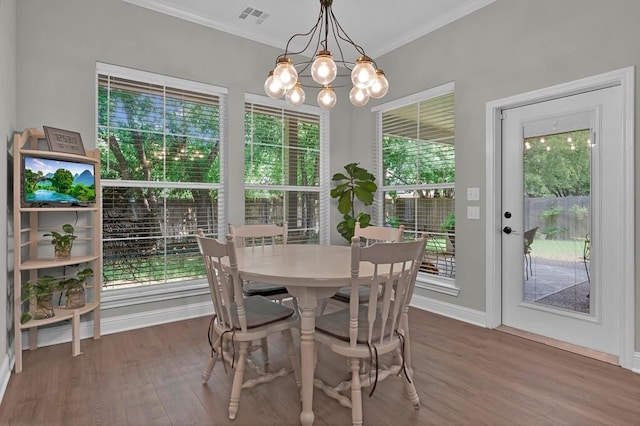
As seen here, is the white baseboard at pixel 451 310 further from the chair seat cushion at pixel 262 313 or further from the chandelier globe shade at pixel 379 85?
the chandelier globe shade at pixel 379 85

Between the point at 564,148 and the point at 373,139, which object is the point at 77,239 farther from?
the point at 564,148

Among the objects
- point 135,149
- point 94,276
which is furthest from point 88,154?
point 94,276

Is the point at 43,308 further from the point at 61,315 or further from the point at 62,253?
the point at 62,253

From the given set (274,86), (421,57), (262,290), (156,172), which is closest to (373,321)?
(262,290)

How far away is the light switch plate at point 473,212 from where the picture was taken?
10.8 feet

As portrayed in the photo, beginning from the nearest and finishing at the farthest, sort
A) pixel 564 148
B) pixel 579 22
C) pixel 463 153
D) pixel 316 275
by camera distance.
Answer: pixel 316 275
pixel 579 22
pixel 564 148
pixel 463 153

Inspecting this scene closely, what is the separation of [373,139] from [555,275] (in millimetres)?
2485

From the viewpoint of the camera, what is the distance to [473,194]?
3.33m

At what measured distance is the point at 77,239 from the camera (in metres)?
2.86

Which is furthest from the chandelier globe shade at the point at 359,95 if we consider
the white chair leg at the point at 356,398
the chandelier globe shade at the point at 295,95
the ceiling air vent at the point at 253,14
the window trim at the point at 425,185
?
the white chair leg at the point at 356,398

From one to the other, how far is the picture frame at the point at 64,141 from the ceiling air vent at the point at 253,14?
1.87 metres

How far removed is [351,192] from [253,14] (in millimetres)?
2143

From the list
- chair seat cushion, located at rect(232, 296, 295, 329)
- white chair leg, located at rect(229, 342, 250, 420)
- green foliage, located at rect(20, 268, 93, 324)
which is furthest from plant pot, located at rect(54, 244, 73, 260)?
white chair leg, located at rect(229, 342, 250, 420)

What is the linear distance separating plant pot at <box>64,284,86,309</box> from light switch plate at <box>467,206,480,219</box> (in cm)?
343
